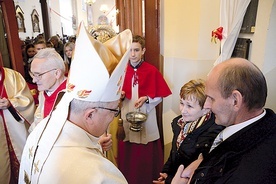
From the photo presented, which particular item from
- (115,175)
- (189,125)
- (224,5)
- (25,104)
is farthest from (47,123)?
(224,5)

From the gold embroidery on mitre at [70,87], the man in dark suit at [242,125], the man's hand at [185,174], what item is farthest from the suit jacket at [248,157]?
the gold embroidery on mitre at [70,87]

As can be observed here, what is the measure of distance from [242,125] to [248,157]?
0.12 meters

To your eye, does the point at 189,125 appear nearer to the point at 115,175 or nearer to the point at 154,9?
the point at 115,175

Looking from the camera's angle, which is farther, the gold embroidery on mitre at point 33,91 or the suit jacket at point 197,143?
the gold embroidery on mitre at point 33,91

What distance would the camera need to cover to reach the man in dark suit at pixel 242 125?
76cm

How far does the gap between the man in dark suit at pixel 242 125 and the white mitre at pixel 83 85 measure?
37 cm

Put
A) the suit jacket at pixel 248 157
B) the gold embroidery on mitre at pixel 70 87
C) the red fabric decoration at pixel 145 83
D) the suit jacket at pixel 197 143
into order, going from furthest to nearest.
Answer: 1. the red fabric decoration at pixel 145 83
2. the suit jacket at pixel 197 143
3. the gold embroidery on mitre at pixel 70 87
4. the suit jacket at pixel 248 157

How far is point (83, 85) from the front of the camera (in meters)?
0.87

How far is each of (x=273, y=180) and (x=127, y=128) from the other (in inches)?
60.3

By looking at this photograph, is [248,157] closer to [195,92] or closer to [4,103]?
[195,92]

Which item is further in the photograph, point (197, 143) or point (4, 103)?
point (4, 103)

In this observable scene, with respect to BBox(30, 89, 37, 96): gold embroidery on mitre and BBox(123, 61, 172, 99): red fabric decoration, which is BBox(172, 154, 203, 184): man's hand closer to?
BBox(123, 61, 172, 99): red fabric decoration

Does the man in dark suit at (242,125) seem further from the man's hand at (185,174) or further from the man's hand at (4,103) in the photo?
the man's hand at (4,103)

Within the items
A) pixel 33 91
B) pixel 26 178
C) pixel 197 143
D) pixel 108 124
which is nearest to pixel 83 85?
pixel 108 124
